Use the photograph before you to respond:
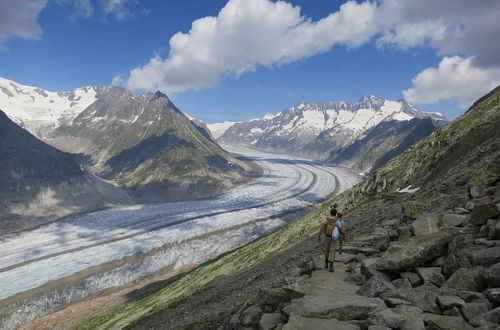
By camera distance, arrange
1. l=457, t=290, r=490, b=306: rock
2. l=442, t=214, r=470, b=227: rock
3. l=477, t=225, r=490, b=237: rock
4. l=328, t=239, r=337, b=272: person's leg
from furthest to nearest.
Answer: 1. l=328, t=239, r=337, b=272: person's leg
2. l=442, t=214, r=470, b=227: rock
3. l=477, t=225, r=490, b=237: rock
4. l=457, t=290, r=490, b=306: rock

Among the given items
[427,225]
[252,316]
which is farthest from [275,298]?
[427,225]

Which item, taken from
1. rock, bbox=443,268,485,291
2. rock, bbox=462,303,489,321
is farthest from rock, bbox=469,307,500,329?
rock, bbox=443,268,485,291

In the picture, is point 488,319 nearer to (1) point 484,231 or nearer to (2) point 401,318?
(2) point 401,318

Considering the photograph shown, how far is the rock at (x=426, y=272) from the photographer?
15.0 meters

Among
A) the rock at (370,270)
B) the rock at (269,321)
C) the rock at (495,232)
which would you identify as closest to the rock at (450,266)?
the rock at (495,232)

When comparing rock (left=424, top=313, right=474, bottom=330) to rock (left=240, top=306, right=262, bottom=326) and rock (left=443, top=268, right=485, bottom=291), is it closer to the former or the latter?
rock (left=443, top=268, right=485, bottom=291)

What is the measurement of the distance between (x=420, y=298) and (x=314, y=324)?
137 inches

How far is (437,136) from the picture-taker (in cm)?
6550

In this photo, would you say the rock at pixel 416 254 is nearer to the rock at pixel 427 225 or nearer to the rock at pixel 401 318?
the rock at pixel 427 225

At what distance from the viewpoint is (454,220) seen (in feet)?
63.6

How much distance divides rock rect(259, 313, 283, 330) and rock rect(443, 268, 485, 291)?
5.92 meters

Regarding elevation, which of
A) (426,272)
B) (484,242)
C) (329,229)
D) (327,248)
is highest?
(484,242)

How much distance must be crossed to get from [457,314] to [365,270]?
599 centimetres

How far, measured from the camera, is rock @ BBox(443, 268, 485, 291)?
12.7m
